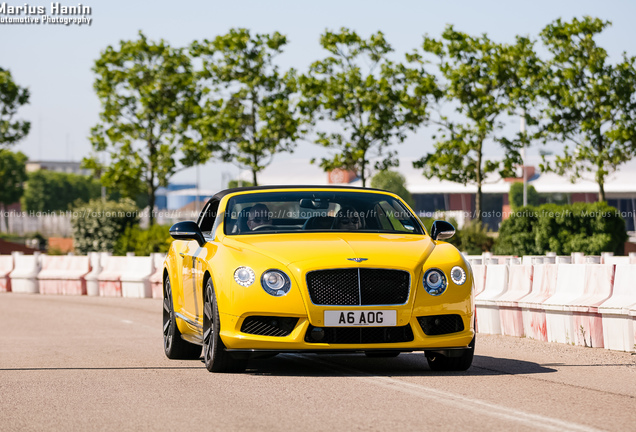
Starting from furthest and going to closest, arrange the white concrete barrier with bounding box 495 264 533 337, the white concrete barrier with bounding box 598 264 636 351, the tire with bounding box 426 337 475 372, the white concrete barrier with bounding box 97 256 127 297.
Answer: the white concrete barrier with bounding box 97 256 127 297, the white concrete barrier with bounding box 495 264 533 337, the white concrete barrier with bounding box 598 264 636 351, the tire with bounding box 426 337 475 372

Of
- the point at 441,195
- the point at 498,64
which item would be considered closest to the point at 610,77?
the point at 498,64

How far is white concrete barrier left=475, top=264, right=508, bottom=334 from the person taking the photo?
14.0m

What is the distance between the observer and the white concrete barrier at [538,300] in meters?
12.6

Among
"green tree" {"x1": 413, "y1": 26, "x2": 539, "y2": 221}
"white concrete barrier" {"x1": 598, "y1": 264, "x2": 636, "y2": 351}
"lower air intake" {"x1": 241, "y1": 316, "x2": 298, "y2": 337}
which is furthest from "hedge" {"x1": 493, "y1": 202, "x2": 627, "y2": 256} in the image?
"lower air intake" {"x1": 241, "y1": 316, "x2": 298, "y2": 337}

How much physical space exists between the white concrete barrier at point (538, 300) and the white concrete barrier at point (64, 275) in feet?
57.4

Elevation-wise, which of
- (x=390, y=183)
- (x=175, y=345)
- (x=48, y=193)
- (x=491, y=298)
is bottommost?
(x=175, y=345)

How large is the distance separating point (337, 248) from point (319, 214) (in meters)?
1.13

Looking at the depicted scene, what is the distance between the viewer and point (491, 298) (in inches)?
556

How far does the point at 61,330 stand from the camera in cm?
1532

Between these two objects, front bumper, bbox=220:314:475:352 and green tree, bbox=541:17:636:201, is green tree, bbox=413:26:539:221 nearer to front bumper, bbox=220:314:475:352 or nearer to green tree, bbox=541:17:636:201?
green tree, bbox=541:17:636:201

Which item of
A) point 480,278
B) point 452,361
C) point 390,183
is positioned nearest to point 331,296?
point 452,361

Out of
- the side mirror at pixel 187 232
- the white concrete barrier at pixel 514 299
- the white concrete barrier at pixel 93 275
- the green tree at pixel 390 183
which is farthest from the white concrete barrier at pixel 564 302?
the green tree at pixel 390 183

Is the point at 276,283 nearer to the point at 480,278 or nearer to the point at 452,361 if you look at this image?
the point at 452,361

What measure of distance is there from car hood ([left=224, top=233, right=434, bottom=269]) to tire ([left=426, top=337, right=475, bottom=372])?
34.5 inches
